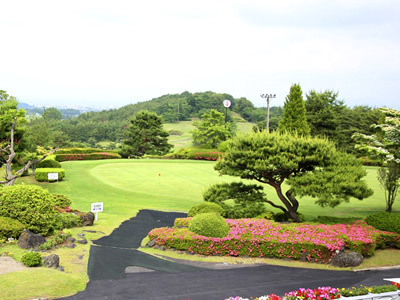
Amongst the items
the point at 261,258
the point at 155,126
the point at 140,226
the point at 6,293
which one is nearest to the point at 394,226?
Result: the point at 261,258

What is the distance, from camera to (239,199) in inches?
837

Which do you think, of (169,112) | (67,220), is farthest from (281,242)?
(169,112)

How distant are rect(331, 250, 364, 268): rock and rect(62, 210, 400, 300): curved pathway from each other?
63cm

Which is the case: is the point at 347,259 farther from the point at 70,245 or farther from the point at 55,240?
the point at 55,240

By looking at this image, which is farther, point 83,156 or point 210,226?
point 83,156

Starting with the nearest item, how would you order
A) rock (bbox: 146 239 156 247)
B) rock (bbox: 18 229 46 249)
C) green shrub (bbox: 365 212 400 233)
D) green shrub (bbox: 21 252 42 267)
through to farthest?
green shrub (bbox: 21 252 42 267) → rock (bbox: 18 229 46 249) → rock (bbox: 146 239 156 247) → green shrub (bbox: 365 212 400 233)

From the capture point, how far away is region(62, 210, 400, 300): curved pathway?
37.5ft

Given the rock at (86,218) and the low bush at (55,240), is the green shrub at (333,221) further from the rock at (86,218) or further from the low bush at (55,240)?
the low bush at (55,240)

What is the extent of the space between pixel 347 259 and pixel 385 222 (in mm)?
3886

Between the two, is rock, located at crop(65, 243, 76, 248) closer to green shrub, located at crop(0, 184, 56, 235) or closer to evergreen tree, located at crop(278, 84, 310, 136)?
green shrub, located at crop(0, 184, 56, 235)

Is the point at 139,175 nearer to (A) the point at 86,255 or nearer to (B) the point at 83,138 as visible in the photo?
(A) the point at 86,255

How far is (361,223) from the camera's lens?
18.5 metres

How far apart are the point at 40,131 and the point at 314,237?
42.0 meters

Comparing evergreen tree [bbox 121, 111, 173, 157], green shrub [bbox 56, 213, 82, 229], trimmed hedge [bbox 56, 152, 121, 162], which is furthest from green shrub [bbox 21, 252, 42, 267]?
evergreen tree [bbox 121, 111, 173, 157]
